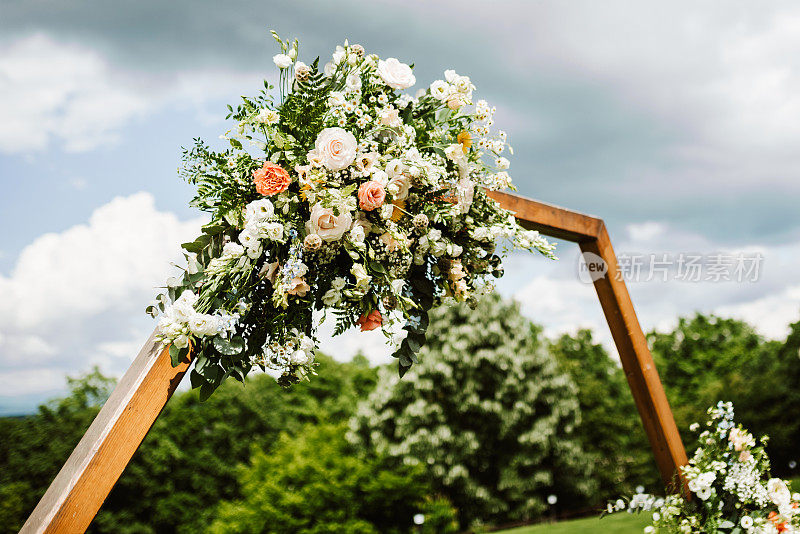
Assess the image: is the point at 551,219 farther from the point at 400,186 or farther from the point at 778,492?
the point at 778,492

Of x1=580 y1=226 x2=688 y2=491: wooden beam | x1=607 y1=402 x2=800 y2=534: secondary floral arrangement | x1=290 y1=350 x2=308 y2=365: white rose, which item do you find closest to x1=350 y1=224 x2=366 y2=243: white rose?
x1=290 y1=350 x2=308 y2=365: white rose

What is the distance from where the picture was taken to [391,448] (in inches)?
400

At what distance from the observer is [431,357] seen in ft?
33.9

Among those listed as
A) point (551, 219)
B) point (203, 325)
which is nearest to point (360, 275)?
point (203, 325)

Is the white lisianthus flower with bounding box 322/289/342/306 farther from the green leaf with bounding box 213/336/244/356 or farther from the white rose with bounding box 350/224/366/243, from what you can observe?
the green leaf with bounding box 213/336/244/356

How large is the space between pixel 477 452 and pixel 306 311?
923 cm

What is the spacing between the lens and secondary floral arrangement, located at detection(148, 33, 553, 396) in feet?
5.79

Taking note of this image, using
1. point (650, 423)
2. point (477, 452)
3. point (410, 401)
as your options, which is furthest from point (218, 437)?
point (650, 423)

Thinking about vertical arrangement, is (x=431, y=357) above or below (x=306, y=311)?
above

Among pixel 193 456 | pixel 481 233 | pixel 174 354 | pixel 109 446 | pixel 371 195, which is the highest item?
pixel 193 456

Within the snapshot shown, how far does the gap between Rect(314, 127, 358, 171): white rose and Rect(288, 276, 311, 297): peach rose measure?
357mm

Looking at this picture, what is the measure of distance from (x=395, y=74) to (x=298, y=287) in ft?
2.67

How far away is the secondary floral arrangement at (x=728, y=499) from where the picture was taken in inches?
115

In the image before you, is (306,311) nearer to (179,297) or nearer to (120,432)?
(179,297)
